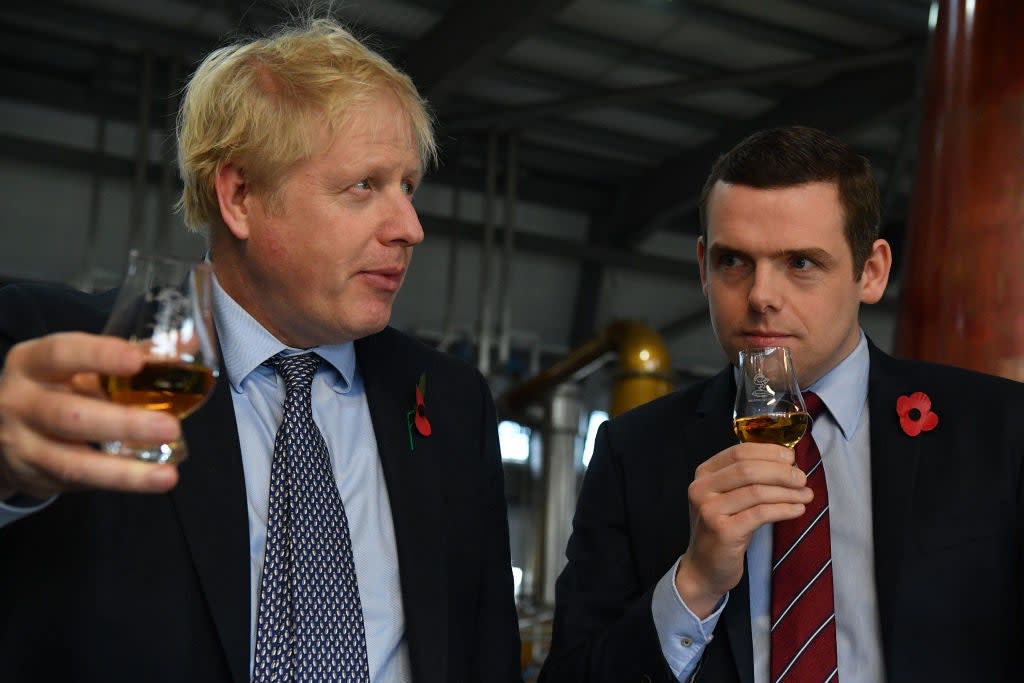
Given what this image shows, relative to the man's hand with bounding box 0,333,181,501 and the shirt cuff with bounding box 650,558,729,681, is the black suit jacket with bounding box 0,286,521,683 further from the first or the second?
the man's hand with bounding box 0,333,181,501

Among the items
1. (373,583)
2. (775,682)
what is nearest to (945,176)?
(775,682)

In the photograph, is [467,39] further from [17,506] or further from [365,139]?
[17,506]

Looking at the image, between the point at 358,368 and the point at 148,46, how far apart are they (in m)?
6.57

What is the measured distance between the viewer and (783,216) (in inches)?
78.7

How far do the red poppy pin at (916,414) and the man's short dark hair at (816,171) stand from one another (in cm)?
25

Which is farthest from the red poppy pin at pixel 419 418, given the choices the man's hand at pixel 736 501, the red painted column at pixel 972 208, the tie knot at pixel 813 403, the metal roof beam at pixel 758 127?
the metal roof beam at pixel 758 127

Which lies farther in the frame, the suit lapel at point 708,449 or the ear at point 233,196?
the ear at point 233,196

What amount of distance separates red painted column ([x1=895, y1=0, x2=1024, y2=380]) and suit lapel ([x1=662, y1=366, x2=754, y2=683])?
1199 mm

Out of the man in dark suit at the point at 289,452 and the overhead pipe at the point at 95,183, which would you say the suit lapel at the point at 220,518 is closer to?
the man in dark suit at the point at 289,452

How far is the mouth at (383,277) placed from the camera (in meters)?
1.98

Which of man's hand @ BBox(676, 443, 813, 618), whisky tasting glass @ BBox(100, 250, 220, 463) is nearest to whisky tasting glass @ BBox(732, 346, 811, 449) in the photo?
man's hand @ BBox(676, 443, 813, 618)

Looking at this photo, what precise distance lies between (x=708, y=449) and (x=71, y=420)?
1349 mm

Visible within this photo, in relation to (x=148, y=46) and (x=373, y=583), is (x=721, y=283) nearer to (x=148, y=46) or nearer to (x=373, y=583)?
(x=373, y=583)

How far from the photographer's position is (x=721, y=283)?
80.4 inches
